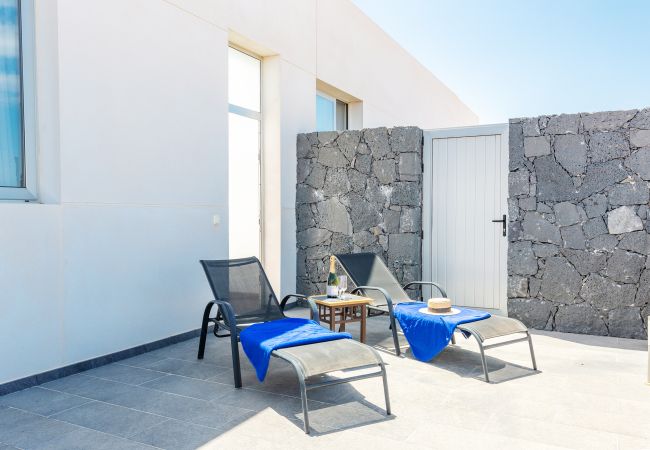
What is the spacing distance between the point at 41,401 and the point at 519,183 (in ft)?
16.5

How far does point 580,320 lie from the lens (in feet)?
18.1

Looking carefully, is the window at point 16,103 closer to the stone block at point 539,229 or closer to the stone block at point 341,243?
the stone block at point 341,243

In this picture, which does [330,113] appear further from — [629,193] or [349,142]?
[629,193]

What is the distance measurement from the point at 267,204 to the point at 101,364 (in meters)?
3.18

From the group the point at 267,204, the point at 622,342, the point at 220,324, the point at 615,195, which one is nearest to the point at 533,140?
the point at 615,195

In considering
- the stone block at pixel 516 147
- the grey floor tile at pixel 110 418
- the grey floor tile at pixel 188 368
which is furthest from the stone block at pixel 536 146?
the grey floor tile at pixel 110 418

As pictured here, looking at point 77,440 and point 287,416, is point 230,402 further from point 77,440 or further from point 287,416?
point 77,440

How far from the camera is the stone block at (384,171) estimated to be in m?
6.44

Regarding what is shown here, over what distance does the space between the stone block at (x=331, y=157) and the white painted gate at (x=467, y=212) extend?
1077 millimetres

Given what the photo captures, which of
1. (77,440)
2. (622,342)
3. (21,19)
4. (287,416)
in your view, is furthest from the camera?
(622,342)

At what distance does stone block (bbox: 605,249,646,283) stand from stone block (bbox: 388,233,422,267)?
2061mm

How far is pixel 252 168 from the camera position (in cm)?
683

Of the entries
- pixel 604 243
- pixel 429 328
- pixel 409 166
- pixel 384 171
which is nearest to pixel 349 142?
pixel 384 171

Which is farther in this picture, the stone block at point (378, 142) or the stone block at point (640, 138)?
the stone block at point (378, 142)
